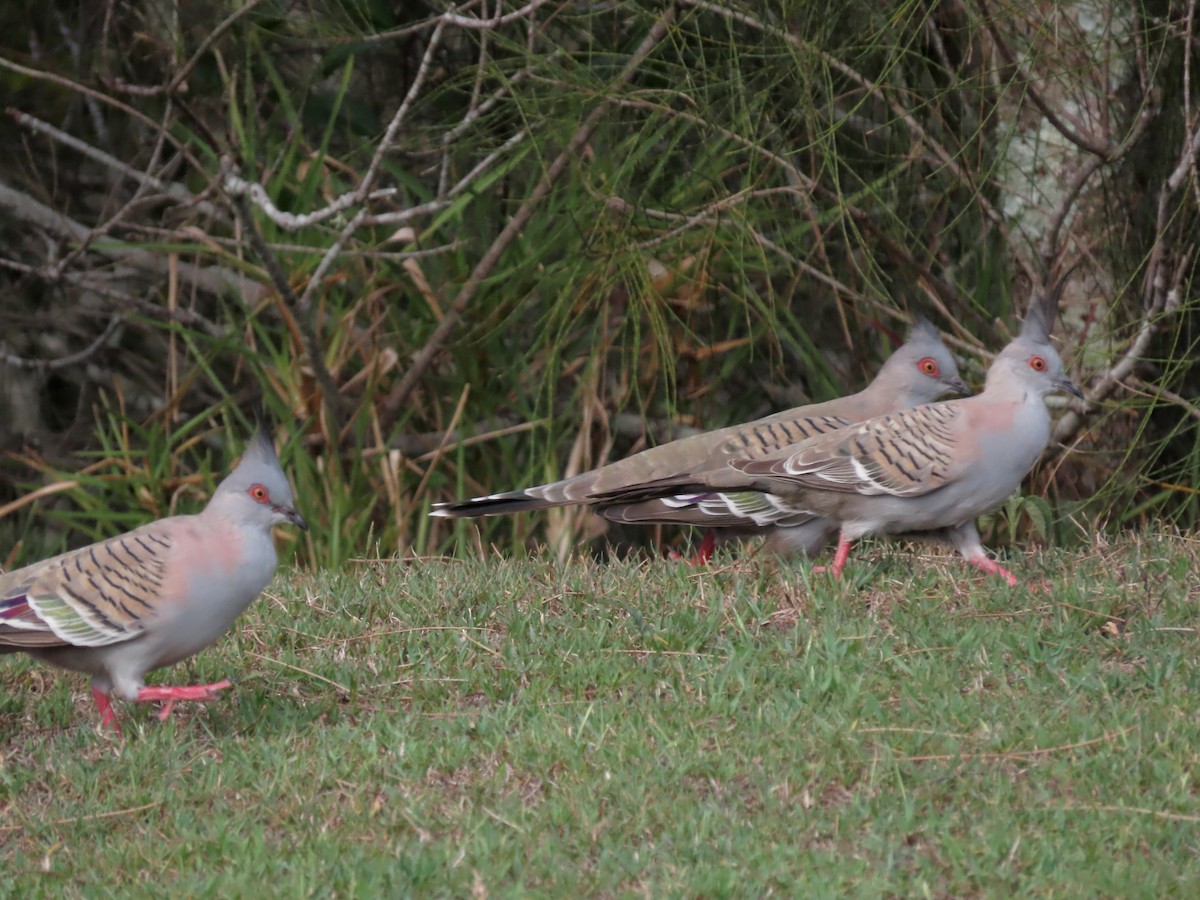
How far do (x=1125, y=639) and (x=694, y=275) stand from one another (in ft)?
11.7

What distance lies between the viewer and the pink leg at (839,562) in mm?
5008

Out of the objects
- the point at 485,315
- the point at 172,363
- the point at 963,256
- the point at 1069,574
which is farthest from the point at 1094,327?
the point at 172,363

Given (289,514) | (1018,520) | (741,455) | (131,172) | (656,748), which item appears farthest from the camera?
(131,172)

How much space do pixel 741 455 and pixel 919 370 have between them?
0.91 meters

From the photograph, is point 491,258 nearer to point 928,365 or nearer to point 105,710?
point 928,365

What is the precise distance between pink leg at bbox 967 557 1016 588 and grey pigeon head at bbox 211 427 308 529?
85.9 inches

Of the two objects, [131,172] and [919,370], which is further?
[131,172]

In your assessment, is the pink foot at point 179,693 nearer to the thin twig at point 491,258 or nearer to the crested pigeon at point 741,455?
the crested pigeon at point 741,455

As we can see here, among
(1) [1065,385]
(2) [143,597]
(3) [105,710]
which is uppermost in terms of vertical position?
(1) [1065,385]

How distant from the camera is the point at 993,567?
16.5ft

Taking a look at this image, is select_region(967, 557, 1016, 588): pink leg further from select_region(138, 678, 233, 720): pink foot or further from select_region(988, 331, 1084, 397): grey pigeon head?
select_region(138, 678, 233, 720): pink foot

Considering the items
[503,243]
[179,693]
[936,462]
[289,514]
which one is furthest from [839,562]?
[503,243]

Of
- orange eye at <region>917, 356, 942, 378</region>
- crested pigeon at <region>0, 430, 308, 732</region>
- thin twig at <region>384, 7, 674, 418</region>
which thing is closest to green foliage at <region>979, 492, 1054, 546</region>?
orange eye at <region>917, 356, 942, 378</region>

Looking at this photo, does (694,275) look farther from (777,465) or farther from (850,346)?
(777,465)
